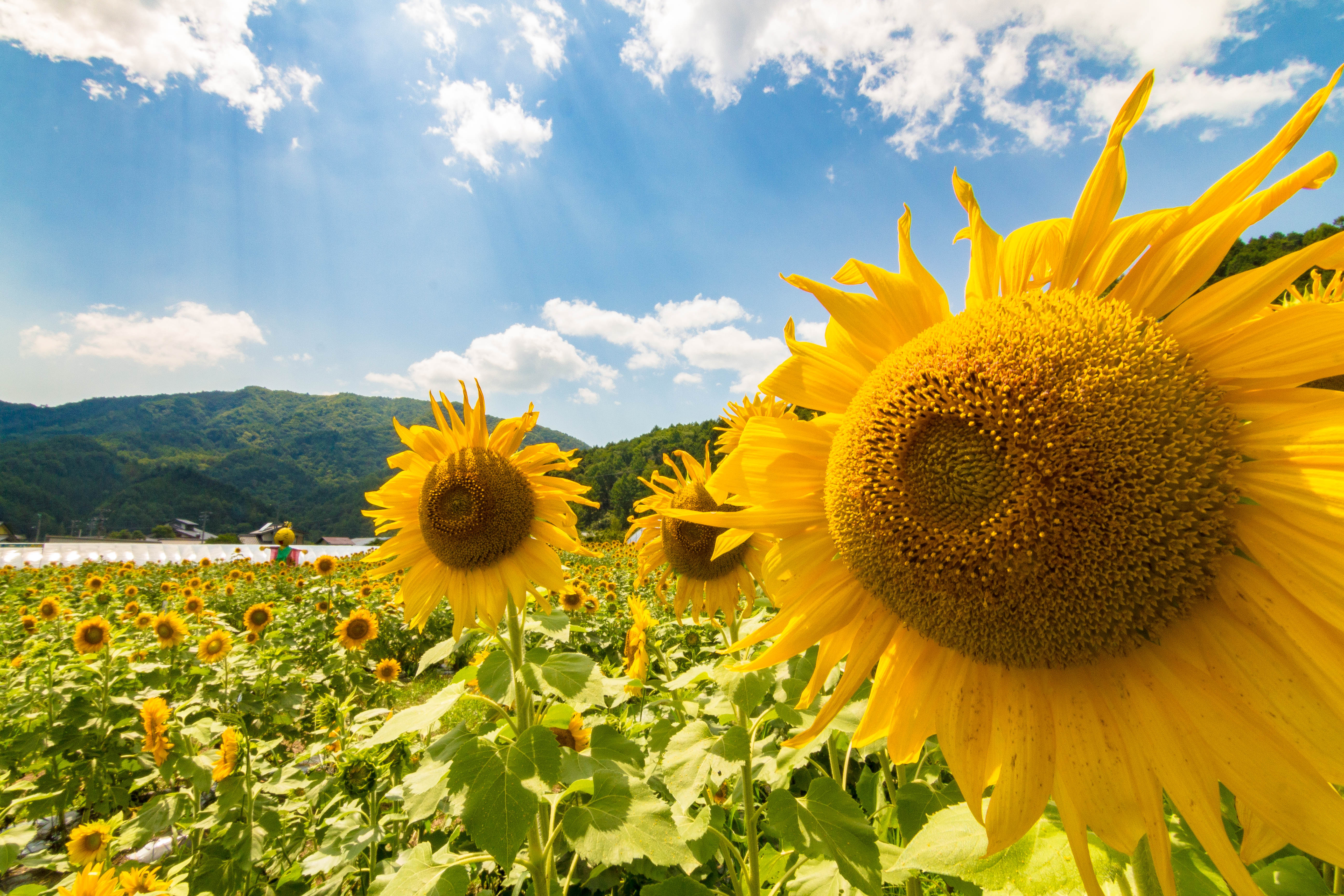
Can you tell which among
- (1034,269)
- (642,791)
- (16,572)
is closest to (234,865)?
(642,791)

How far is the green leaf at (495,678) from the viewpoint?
2.33 m

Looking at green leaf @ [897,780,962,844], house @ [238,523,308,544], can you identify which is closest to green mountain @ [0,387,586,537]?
green leaf @ [897,780,962,844]

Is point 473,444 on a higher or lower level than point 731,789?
higher

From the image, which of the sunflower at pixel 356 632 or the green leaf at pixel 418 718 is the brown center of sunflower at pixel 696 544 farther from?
the sunflower at pixel 356 632

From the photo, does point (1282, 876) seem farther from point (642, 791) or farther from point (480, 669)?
point (480, 669)

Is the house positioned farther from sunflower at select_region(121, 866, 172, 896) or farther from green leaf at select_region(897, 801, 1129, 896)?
green leaf at select_region(897, 801, 1129, 896)

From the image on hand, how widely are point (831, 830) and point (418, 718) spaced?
166 cm

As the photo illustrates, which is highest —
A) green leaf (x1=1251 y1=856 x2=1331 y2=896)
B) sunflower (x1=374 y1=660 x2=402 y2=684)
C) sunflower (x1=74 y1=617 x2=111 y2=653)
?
green leaf (x1=1251 y1=856 x2=1331 y2=896)

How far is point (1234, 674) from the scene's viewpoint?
0.98 meters

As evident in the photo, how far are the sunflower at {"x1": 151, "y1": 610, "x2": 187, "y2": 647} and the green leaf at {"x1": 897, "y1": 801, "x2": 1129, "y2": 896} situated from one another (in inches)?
295

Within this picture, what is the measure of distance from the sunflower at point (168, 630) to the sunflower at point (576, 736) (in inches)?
200

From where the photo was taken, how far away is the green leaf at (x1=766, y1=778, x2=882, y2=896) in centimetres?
183

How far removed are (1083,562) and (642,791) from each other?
6.12ft

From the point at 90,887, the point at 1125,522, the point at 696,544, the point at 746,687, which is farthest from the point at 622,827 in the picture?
the point at 90,887
